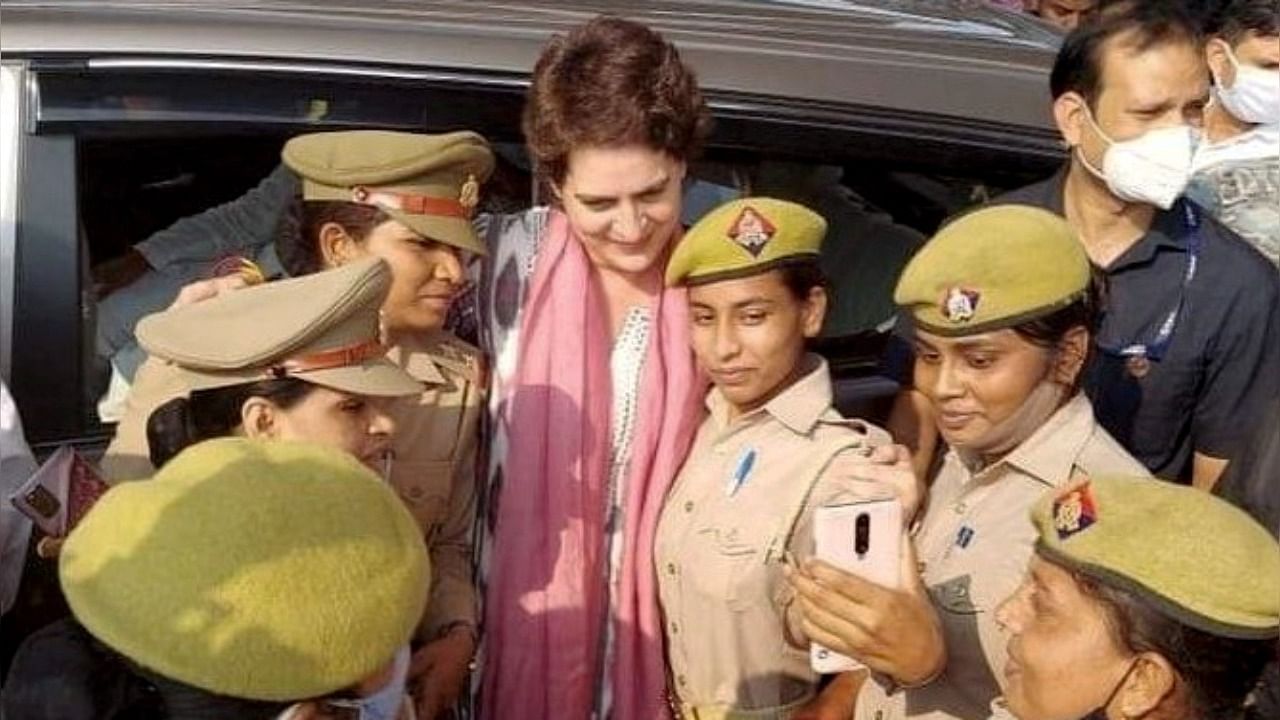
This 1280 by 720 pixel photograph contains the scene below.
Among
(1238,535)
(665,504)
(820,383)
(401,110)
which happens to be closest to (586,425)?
(665,504)

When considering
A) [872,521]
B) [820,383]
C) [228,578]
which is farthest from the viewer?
[820,383]

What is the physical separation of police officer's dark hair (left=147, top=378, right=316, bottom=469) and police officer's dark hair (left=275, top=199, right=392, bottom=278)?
1.30 ft

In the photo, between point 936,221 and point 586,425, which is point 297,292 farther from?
point 936,221

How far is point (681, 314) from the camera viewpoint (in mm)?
2984

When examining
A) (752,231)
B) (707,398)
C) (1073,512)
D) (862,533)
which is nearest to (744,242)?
(752,231)

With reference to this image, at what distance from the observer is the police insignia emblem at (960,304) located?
269 centimetres

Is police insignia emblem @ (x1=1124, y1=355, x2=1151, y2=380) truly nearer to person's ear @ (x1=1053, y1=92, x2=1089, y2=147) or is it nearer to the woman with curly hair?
person's ear @ (x1=1053, y1=92, x2=1089, y2=147)

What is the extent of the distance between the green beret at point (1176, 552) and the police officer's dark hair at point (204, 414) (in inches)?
38.1

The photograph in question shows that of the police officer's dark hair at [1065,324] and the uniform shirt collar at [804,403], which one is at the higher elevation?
the police officer's dark hair at [1065,324]

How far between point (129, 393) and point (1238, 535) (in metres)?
1.48

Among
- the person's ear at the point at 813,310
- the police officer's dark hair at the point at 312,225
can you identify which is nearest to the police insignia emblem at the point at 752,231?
the person's ear at the point at 813,310

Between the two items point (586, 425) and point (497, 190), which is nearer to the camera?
point (586, 425)

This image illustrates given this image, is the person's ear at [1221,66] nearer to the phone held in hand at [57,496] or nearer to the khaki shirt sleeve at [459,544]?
the khaki shirt sleeve at [459,544]

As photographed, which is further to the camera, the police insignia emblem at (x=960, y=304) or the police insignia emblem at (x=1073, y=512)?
the police insignia emblem at (x=960, y=304)
